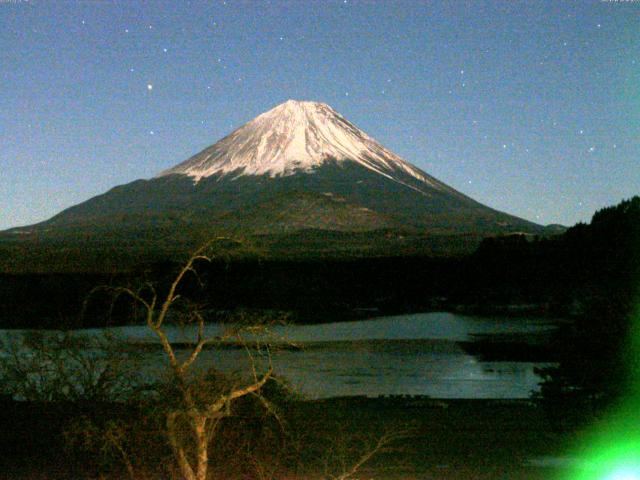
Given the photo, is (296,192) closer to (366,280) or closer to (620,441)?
(366,280)

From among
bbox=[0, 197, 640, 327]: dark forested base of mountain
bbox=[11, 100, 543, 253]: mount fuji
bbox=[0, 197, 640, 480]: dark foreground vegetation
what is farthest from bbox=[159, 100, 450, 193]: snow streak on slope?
bbox=[0, 197, 640, 480]: dark foreground vegetation

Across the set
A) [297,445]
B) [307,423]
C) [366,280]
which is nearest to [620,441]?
[297,445]

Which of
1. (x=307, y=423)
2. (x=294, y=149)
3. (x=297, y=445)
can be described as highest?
(x=294, y=149)

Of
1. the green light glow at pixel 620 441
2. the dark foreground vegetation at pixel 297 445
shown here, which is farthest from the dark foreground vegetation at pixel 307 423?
the green light glow at pixel 620 441

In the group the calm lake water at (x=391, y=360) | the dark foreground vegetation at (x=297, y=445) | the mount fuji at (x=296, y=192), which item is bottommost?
the calm lake water at (x=391, y=360)

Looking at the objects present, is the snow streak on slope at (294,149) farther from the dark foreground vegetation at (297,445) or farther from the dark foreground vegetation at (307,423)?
the dark foreground vegetation at (297,445)
